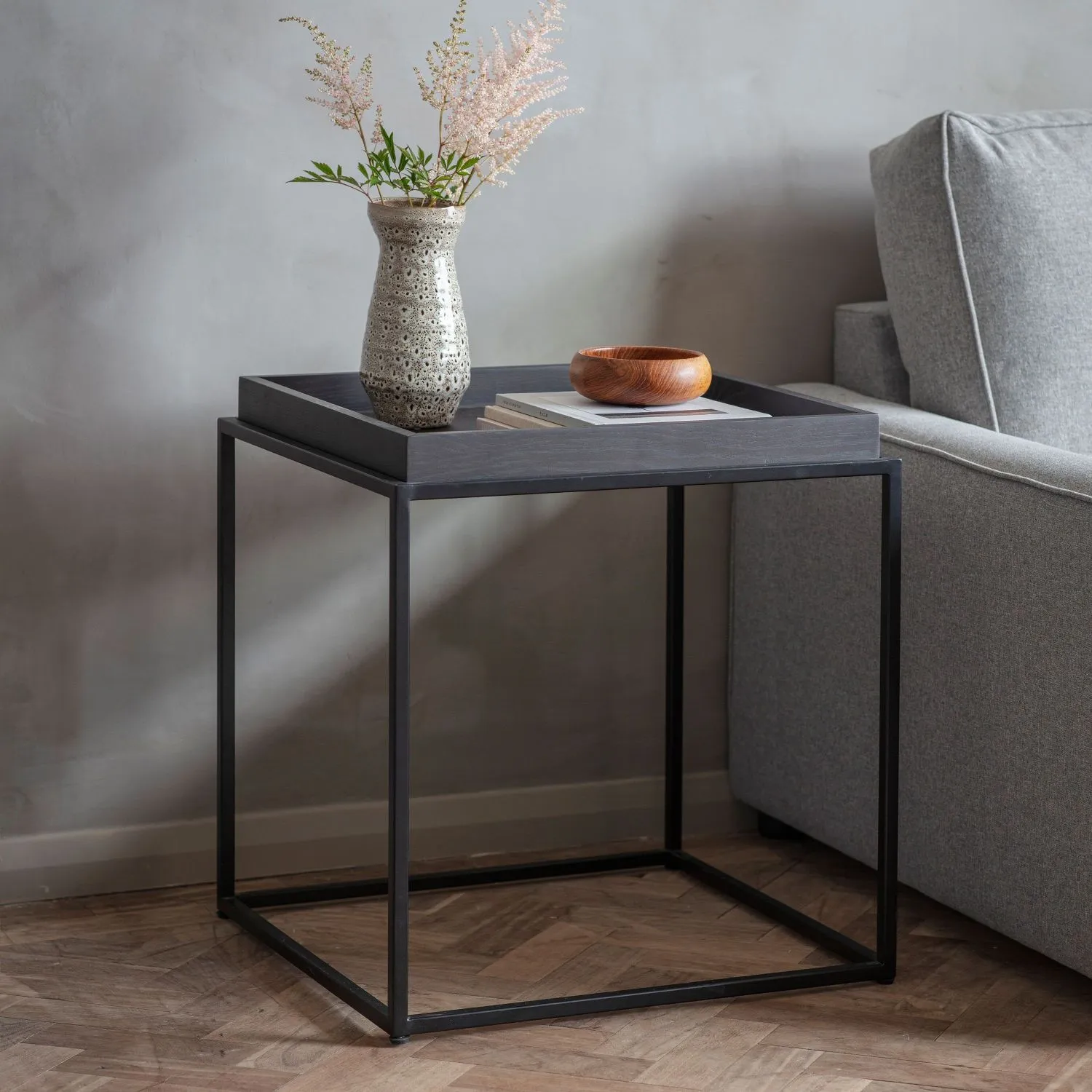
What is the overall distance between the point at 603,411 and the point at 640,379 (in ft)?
0.15

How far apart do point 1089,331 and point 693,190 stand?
1.69 ft

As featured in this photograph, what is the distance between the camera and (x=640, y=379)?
1.66m

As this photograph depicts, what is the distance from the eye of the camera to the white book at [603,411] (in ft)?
5.32

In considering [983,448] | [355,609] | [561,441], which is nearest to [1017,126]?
[983,448]

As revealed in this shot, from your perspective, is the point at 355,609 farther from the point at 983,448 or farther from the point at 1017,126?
the point at 1017,126

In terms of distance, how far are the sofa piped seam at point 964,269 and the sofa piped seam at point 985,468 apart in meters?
0.12

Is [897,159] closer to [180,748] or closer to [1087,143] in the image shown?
[1087,143]

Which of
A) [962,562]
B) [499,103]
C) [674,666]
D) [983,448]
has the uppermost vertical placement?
[499,103]

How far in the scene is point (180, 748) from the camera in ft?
6.50

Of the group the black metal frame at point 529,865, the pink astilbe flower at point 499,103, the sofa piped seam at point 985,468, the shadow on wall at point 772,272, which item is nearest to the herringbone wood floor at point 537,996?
the black metal frame at point 529,865

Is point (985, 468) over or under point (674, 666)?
over

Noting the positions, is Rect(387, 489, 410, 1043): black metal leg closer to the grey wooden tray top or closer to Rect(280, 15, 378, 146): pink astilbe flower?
the grey wooden tray top

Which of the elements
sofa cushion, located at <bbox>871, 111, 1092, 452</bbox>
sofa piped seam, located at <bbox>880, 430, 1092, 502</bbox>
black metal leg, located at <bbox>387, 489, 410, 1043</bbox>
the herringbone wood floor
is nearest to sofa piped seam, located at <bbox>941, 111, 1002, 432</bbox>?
sofa cushion, located at <bbox>871, 111, 1092, 452</bbox>

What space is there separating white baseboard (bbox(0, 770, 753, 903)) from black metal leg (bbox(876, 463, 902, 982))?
1.61 ft
